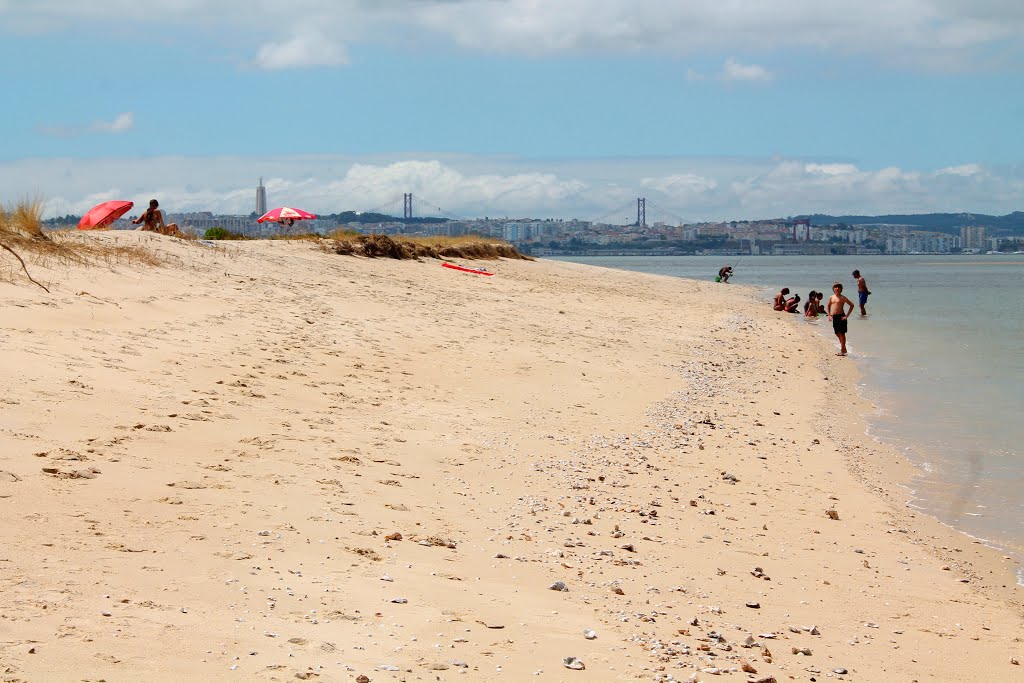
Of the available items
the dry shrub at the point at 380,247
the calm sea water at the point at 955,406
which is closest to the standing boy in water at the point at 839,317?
the calm sea water at the point at 955,406

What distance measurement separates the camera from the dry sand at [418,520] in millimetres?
4629

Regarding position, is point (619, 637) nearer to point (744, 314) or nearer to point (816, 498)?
point (816, 498)

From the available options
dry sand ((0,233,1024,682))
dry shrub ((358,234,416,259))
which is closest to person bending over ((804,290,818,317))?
dry shrub ((358,234,416,259))

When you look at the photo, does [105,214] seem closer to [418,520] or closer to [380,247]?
[380,247]

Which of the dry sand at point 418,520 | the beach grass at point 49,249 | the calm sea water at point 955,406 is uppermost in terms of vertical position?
the beach grass at point 49,249

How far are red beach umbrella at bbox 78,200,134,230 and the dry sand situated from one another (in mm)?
6574

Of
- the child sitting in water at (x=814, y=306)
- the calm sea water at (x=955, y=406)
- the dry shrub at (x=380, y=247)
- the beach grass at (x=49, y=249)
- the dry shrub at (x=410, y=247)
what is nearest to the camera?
the calm sea water at (x=955, y=406)

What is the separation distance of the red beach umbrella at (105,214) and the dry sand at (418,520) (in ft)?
21.6

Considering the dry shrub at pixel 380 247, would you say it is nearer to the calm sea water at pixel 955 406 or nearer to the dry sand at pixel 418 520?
the calm sea water at pixel 955 406

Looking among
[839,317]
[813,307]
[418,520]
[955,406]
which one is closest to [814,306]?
[813,307]

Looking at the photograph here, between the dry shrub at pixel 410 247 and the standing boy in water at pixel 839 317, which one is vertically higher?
the dry shrub at pixel 410 247

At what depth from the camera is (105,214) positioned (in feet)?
67.7

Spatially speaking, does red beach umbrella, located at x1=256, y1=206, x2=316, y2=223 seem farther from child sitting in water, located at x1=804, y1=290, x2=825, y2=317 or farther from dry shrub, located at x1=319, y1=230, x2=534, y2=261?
child sitting in water, located at x1=804, y1=290, x2=825, y2=317

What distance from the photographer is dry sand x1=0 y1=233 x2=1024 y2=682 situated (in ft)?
15.2
